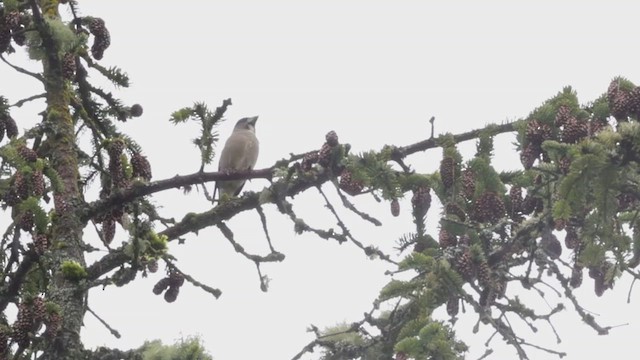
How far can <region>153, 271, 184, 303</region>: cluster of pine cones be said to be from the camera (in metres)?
5.00

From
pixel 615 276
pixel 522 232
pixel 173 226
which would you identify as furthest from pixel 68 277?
pixel 615 276

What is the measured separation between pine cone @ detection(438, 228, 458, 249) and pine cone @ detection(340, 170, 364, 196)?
1.45ft

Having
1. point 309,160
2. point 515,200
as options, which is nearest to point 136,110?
point 309,160

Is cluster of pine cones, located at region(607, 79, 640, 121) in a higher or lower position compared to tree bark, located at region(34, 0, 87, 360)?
lower

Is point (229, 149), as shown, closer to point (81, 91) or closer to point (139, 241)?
point (81, 91)

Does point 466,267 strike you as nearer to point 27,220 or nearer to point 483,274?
point 483,274

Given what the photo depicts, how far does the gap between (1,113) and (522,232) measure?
124 inches

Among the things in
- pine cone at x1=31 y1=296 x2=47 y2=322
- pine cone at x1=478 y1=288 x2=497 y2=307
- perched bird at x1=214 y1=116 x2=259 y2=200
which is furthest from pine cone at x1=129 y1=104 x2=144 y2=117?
perched bird at x1=214 y1=116 x2=259 y2=200

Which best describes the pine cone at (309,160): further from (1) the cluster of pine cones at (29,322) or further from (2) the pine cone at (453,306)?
(1) the cluster of pine cones at (29,322)

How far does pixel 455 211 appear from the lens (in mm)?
4273

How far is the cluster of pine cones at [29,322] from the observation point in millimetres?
4355

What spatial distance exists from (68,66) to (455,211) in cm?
278

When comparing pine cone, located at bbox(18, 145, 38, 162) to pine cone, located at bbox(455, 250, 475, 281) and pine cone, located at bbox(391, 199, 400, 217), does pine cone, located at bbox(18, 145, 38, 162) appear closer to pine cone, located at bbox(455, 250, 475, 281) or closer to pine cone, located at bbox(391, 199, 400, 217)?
pine cone, located at bbox(391, 199, 400, 217)

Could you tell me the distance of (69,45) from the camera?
574 cm
